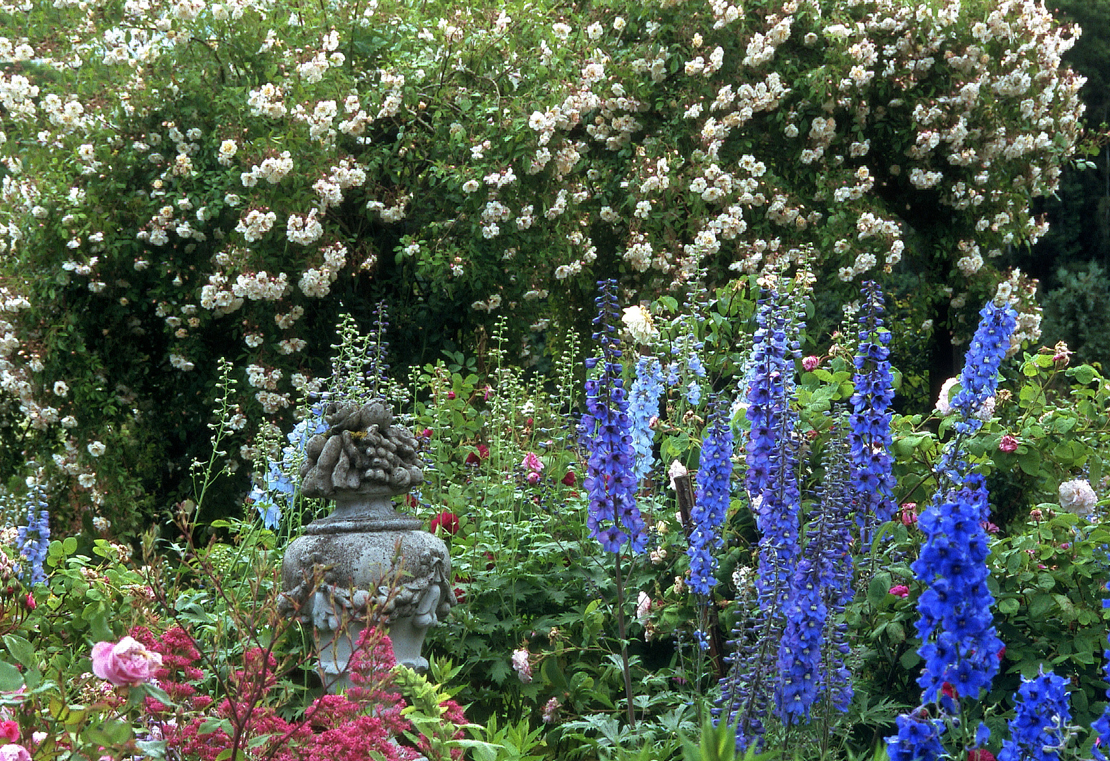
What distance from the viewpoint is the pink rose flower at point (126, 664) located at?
1.59 m

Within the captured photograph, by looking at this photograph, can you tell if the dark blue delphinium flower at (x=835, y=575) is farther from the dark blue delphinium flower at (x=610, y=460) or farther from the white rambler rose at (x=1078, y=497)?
the white rambler rose at (x=1078, y=497)

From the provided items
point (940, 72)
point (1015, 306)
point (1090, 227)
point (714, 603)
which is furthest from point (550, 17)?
point (1090, 227)

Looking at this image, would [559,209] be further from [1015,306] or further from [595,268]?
[1015,306]

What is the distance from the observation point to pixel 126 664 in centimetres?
159

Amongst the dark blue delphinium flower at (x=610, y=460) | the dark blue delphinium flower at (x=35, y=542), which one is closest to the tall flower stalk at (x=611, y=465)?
the dark blue delphinium flower at (x=610, y=460)

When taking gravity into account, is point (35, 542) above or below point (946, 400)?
below

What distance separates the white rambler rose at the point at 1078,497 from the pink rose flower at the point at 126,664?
2602mm

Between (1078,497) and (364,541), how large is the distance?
6.84ft

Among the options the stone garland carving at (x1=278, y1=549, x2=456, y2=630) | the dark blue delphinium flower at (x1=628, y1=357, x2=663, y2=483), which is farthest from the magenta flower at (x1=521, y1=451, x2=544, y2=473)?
the stone garland carving at (x1=278, y1=549, x2=456, y2=630)

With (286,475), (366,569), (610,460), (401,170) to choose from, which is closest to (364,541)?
(366,569)

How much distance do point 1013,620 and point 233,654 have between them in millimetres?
2344

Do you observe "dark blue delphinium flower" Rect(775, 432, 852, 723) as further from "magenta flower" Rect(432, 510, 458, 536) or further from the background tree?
the background tree

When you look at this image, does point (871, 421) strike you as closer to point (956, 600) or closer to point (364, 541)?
point (956, 600)

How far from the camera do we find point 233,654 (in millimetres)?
3346
